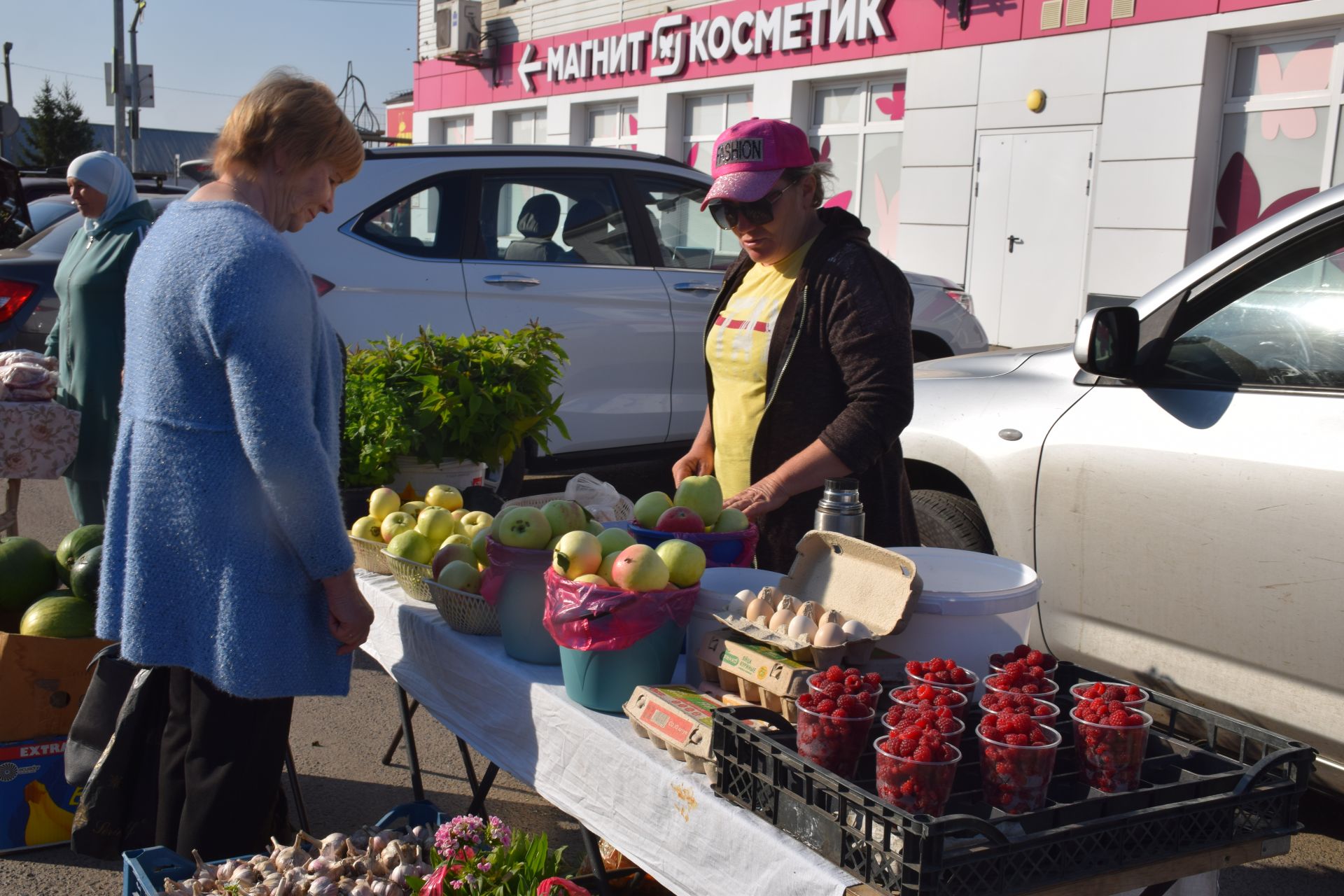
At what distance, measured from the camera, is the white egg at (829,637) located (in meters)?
1.96

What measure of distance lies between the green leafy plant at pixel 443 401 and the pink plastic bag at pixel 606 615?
1680mm

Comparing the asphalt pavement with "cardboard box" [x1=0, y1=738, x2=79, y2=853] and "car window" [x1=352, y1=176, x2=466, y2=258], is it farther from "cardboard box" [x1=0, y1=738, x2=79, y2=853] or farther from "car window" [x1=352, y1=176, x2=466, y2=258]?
"car window" [x1=352, y1=176, x2=466, y2=258]

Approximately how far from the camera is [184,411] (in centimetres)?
220

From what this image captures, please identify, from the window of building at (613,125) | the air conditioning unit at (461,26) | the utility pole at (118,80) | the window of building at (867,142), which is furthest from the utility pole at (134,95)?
the window of building at (867,142)

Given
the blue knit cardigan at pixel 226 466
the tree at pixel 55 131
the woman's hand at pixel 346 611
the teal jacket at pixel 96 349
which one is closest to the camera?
the blue knit cardigan at pixel 226 466

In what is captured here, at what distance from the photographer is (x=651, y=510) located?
8.80 feet

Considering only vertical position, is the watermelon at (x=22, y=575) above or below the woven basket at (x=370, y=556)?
below

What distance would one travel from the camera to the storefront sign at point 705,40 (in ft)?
47.1

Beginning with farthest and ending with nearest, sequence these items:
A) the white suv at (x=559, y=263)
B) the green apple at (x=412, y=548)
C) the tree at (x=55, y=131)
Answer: the tree at (x=55, y=131)
the white suv at (x=559, y=263)
the green apple at (x=412, y=548)

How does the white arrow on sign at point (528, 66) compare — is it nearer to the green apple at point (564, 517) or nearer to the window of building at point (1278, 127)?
the window of building at point (1278, 127)

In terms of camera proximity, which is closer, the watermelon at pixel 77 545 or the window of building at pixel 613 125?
the watermelon at pixel 77 545

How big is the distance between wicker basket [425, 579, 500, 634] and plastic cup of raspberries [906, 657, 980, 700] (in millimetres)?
969

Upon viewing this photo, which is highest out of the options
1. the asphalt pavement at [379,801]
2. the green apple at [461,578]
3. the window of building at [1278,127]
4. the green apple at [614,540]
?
the window of building at [1278,127]

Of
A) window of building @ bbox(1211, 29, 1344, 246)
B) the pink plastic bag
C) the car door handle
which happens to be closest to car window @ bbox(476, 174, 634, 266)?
the car door handle
